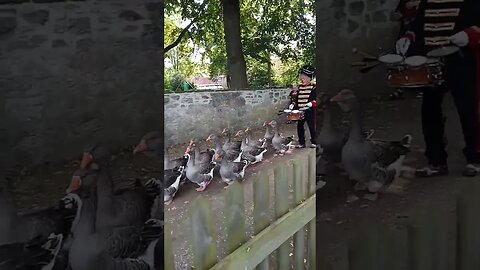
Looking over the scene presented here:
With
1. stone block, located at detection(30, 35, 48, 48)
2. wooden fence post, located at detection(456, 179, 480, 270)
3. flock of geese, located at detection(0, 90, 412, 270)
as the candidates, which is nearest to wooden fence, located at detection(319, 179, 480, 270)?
wooden fence post, located at detection(456, 179, 480, 270)

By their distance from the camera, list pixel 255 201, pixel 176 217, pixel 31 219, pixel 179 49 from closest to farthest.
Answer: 1. pixel 31 219
2. pixel 176 217
3. pixel 255 201
4. pixel 179 49

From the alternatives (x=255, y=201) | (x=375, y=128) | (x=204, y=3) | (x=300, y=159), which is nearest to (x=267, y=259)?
(x=255, y=201)

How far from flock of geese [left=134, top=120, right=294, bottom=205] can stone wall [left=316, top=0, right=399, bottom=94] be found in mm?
517

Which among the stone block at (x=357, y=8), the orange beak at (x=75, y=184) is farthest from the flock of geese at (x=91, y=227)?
the stone block at (x=357, y=8)

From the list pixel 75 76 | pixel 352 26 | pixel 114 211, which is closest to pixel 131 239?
pixel 114 211

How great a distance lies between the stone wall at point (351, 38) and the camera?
1.05 m

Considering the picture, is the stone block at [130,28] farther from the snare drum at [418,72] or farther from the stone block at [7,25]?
the snare drum at [418,72]

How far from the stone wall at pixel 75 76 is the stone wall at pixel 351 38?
39 cm

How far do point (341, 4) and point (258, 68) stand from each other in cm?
85

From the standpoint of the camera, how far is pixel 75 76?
101 centimetres

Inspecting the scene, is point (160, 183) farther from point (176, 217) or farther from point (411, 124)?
point (411, 124)

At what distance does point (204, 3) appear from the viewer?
188 centimetres

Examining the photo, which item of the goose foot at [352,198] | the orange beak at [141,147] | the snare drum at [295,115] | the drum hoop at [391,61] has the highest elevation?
the drum hoop at [391,61]

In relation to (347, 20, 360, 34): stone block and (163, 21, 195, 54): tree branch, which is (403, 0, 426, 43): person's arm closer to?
(347, 20, 360, 34): stone block
